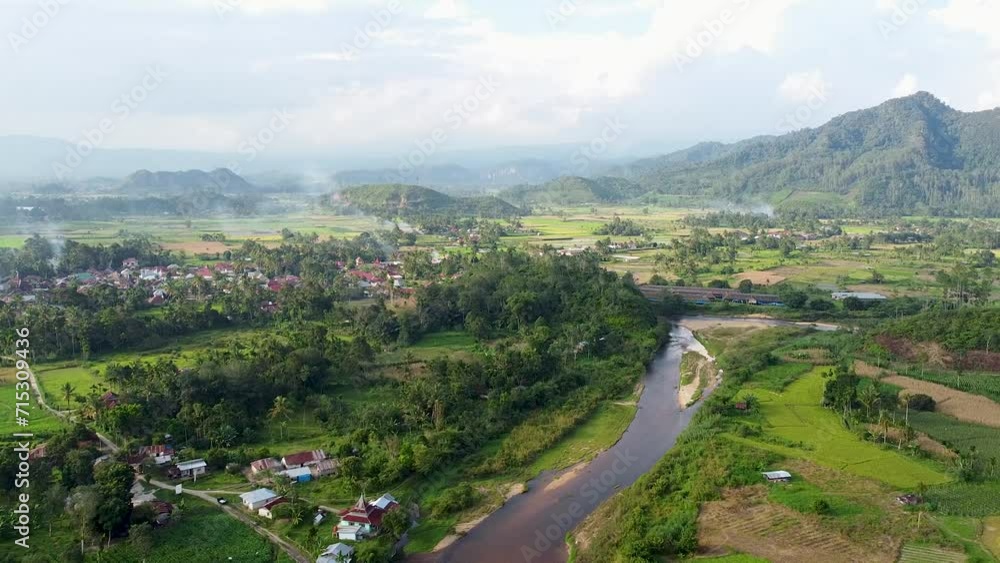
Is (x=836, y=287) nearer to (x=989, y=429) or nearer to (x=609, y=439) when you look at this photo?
(x=989, y=429)

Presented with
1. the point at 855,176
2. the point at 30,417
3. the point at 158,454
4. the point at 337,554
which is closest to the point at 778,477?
the point at 337,554

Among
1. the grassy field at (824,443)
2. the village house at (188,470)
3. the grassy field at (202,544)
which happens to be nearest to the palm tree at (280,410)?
the village house at (188,470)

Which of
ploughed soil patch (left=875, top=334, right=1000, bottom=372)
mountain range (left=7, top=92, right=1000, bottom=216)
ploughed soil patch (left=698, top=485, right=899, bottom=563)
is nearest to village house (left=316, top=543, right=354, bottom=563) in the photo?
ploughed soil patch (left=698, top=485, right=899, bottom=563)

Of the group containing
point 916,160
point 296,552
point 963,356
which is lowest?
point 296,552

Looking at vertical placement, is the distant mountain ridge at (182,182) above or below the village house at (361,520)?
Result: above

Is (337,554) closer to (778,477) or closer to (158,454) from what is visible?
(158,454)

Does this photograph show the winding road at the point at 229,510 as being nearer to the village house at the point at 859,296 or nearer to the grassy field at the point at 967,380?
the grassy field at the point at 967,380

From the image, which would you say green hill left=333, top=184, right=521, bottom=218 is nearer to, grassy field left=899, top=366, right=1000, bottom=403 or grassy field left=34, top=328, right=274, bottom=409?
grassy field left=34, top=328, right=274, bottom=409

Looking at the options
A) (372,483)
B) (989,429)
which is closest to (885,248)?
(989,429)
